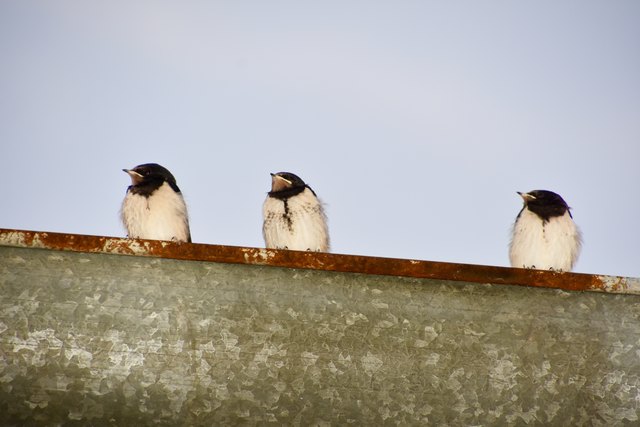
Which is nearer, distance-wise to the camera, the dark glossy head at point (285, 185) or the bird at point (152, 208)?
the bird at point (152, 208)

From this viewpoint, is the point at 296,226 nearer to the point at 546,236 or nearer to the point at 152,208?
the point at 152,208

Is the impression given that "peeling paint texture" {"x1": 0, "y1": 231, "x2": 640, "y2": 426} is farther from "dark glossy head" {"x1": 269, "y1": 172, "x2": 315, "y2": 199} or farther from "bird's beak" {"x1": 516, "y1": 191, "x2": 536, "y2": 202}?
"dark glossy head" {"x1": 269, "y1": 172, "x2": 315, "y2": 199}

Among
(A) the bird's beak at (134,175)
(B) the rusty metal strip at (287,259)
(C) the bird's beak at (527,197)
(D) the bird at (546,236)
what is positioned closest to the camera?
(B) the rusty metal strip at (287,259)

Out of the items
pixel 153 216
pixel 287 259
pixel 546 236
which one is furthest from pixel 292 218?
pixel 287 259

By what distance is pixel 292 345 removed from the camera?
5.04 metres

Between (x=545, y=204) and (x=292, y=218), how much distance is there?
2.84 m

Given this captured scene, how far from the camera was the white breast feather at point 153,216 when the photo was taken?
932cm

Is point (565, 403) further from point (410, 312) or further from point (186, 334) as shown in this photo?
point (186, 334)

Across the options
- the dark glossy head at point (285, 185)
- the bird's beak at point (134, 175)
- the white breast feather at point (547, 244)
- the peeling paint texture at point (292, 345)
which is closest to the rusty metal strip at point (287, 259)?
the peeling paint texture at point (292, 345)

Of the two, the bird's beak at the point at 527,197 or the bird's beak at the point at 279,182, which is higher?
the bird's beak at the point at 279,182

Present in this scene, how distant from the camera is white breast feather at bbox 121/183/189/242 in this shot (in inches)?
367

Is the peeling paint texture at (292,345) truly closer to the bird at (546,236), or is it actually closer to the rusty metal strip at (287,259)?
the rusty metal strip at (287,259)

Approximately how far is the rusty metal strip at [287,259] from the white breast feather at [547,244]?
373 centimetres

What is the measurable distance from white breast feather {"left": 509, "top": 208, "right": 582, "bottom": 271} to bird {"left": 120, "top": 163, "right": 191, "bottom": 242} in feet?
12.5
